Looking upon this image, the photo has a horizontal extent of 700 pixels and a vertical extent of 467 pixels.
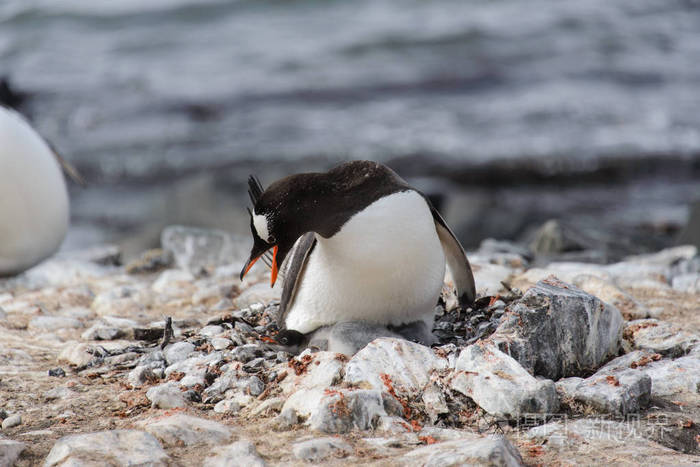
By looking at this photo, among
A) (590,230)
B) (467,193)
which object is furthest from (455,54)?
(590,230)

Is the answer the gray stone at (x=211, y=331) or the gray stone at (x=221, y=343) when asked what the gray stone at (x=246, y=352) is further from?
the gray stone at (x=211, y=331)

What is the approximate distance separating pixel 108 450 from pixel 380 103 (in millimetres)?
12935

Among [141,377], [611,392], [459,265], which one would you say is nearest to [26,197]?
[141,377]

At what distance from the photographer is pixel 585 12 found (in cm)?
1848

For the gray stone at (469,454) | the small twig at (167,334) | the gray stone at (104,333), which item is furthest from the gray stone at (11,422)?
the gray stone at (469,454)

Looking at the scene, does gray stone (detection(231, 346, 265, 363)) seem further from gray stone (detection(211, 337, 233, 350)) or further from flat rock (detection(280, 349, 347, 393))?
flat rock (detection(280, 349, 347, 393))

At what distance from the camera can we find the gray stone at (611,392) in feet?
8.93

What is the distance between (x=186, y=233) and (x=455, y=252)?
11.0ft

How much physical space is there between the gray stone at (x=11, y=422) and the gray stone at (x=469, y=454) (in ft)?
4.53

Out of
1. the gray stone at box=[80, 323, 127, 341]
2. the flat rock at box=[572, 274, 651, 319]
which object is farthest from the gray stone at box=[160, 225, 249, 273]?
the flat rock at box=[572, 274, 651, 319]

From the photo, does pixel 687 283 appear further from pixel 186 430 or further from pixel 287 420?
pixel 186 430

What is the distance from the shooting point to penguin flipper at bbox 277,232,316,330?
3.40 metres

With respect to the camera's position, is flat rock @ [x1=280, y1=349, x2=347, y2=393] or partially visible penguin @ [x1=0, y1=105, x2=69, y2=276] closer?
flat rock @ [x1=280, y1=349, x2=347, y2=393]

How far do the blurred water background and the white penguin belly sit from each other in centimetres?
476
